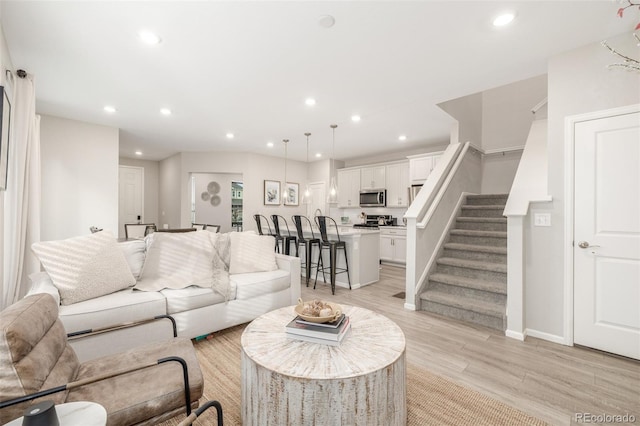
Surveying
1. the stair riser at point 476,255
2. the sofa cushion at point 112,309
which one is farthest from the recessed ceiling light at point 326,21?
the stair riser at point 476,255

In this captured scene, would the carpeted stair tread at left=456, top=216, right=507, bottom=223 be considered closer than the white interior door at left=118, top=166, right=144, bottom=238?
Yes

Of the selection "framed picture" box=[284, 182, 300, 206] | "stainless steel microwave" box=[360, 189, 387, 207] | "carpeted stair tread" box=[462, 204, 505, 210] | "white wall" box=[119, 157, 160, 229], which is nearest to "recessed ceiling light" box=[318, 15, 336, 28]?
"carpeted stair tread" box=[462, 204, 505, 210]

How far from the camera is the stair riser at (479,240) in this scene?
3.63 meters

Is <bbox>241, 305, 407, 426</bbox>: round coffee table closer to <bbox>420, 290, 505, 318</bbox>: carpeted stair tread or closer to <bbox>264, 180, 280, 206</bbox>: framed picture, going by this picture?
<bbox>420, 290, 505, 318</bbox>: carpeted stair tread

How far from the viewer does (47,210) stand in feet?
13.6

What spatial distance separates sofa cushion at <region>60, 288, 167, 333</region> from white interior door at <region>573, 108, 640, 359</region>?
11.9 feet

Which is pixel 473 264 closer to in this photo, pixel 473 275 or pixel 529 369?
pixel 473 275

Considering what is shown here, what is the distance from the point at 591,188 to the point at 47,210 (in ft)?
21.7

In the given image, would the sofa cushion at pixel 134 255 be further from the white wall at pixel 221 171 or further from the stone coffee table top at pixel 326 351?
the white wall at pixel 221 171

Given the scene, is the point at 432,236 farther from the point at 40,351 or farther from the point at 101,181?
the point at 101,181

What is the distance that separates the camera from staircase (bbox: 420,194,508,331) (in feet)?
9.73

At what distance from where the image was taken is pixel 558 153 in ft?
8.38

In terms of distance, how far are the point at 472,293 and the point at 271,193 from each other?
204 inches

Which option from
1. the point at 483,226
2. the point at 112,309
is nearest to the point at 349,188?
the point at 483,226
